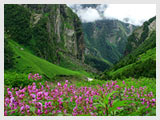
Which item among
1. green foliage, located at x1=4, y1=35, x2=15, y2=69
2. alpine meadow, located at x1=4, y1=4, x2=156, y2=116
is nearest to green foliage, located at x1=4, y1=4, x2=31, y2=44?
alpine meadow, located at x1=4, y1=4, x2=156, y2=116

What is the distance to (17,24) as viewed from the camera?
124000 millimetres

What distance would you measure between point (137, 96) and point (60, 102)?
3.59m

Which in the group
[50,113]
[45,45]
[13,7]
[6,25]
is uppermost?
[13,7]

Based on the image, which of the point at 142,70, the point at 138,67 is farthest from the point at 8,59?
the point at 142,70

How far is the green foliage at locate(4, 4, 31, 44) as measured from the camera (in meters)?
119

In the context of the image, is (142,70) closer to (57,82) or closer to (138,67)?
(138,67)

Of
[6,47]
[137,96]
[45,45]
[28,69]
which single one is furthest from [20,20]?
[137,96]

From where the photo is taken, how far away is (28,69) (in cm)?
7738

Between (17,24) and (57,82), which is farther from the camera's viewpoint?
(17,24)

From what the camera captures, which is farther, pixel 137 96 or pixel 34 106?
pixel 137 96

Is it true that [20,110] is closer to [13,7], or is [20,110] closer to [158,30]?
[158,30]

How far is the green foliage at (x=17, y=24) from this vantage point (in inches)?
4670

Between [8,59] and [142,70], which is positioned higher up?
[8,59]

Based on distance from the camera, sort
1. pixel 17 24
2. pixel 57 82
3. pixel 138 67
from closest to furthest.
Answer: pixel 57 82
pixel 138 67
pixel 17 24
